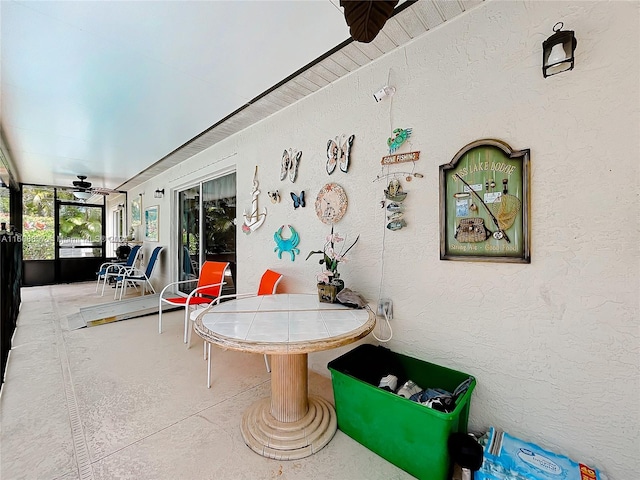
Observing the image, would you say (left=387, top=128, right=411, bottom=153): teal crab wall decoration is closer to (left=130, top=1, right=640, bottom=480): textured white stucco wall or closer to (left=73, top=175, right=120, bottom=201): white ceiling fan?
(left=130, top=1, right=640, bottom=480): textured white stucco wall

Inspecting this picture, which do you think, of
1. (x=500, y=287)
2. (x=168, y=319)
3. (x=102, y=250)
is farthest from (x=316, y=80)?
(x=102, y=250)

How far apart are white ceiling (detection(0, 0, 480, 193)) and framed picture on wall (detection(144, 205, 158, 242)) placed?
2.44 meters

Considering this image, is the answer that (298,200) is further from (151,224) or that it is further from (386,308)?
(151,224)

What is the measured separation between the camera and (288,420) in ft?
5.58

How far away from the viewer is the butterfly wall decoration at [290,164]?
2.66 metres

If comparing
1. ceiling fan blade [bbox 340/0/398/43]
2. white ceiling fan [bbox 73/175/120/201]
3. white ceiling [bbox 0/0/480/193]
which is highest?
white ceiling [bbox 0/0/480/193]

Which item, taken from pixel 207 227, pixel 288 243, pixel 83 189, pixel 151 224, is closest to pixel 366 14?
pixel 288 243

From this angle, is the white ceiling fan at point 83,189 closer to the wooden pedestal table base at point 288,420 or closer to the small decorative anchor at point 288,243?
the small decorative anchor at point 288,243

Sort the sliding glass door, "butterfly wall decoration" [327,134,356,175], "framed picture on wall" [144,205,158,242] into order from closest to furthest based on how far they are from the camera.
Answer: "butterfly wall decoration" [327,134,356,175] < the sliding glass door < "framed picture on wall" [144,205,158,242]

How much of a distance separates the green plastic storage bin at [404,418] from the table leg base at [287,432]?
0.42 feet

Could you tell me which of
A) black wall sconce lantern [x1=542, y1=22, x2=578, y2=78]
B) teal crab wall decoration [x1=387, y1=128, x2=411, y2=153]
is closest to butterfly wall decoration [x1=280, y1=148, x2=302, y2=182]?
teal crab wall decoration [x1=387, y1=128, x2=411, y2=153]

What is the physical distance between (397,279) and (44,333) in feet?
14.2

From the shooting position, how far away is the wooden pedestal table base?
1.56 meters

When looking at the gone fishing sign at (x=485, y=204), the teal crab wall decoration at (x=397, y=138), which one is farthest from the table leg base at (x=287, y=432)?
the teal crab wall decoration at (x=397, y=138)
